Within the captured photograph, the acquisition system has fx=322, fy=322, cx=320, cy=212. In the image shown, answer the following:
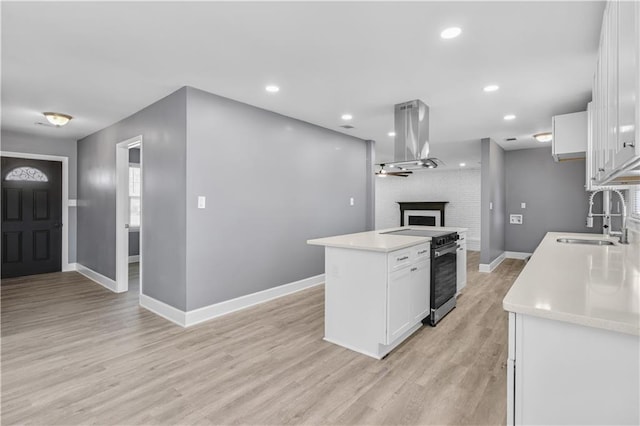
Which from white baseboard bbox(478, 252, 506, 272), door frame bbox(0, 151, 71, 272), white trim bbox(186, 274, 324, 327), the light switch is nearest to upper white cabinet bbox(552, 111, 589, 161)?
white baseboard bbox(478, 252, 506, 272)

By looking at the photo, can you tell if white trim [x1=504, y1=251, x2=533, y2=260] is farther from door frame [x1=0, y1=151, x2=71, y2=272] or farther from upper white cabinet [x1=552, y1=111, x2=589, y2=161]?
door frame [x1=0, y1=151, x2=71, y2=272]

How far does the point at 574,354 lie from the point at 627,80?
1.03 m

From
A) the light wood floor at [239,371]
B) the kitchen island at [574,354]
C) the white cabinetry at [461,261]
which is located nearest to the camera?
the kitchen island at [574,354]

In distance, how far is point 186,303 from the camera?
3246 millimetres

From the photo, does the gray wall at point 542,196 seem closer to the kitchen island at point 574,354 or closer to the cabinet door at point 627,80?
the cabinet door at point 627,80

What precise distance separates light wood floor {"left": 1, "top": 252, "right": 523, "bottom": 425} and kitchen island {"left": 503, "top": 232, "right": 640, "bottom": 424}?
827 mm

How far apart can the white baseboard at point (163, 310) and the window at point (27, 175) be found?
3571 millimetres

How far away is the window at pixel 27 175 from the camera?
17.6 ft

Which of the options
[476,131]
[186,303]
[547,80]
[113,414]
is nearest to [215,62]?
[186,303]

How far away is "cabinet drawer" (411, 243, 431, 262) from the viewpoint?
295 centimetres

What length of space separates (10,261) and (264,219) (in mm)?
4669

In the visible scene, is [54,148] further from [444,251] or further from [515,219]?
[515,219]

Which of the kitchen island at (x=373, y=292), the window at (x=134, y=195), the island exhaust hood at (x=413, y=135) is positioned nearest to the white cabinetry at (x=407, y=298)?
the kitchen island at (x=373, y=292)

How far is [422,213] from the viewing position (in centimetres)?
1009
